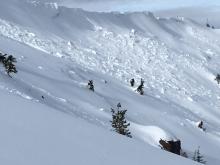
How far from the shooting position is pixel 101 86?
3797 cm

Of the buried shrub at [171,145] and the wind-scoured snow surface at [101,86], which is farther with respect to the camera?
the buried shrub at [171,145]

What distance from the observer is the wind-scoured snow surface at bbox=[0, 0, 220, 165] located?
20.1ft

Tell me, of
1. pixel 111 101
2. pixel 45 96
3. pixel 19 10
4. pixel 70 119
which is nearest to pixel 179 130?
pixel 111 101

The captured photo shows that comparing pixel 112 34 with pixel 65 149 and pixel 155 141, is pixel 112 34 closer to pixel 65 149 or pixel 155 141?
pixel 155 141

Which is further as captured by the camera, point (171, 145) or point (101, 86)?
point (101, 86)

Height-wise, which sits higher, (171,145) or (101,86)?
(101,86)

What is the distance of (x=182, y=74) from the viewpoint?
58125 mm

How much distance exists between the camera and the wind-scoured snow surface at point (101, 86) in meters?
6.12

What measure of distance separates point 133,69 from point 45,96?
29.2 metres

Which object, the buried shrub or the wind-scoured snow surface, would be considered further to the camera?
the buried shrub

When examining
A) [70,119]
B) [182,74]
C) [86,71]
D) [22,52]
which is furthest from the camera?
[182,74]

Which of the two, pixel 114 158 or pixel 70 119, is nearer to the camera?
pixel 114 158

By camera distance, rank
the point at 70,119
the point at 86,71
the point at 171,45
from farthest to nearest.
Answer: the point at 171,45, the point at 86,71, the point at 70,119

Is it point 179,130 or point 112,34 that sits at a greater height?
point 112,34
